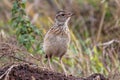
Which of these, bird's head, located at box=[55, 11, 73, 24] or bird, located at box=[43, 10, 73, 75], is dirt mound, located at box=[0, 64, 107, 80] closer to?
bird, located at box=[43, 10, 73, 75]

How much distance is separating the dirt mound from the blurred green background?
718 millimetres

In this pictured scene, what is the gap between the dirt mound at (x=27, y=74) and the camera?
535 centimetres

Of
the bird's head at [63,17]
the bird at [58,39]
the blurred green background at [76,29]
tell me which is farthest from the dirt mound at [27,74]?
the bird's head at [63,17]

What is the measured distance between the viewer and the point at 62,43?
655cm

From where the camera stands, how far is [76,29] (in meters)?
11.3

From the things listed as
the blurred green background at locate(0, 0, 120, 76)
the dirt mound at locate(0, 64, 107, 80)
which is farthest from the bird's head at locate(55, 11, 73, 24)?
the dirt mound at locate(0, 64, 107, 80)

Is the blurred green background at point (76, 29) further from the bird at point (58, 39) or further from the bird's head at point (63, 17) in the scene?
the bird's head at point (63, 17)

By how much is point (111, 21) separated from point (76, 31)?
0.84 metres

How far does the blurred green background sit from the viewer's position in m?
7.23

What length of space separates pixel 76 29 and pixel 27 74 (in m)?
5.91

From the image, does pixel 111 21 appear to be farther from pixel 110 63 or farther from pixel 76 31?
pixel 110 63

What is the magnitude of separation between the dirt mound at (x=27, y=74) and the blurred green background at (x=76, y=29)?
0.72 meters

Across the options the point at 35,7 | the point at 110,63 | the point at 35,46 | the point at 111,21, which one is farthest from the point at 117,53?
the point at 35,7

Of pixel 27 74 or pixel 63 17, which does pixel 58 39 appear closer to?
pixel 63 17
